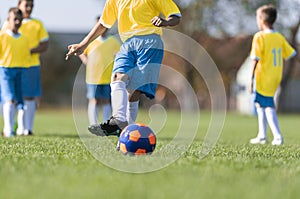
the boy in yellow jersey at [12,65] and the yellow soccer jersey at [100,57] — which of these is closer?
the boy in yellow jersey at [12,65]

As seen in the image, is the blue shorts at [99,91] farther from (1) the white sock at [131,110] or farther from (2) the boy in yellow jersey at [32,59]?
(1) the white sock at [131,110]

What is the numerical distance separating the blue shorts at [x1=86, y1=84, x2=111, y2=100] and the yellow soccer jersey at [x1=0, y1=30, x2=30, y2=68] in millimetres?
1736

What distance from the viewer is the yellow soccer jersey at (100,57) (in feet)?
37.1

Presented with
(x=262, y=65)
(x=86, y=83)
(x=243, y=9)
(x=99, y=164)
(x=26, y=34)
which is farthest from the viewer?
(x=243, y=9)

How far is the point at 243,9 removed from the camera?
35062 mm

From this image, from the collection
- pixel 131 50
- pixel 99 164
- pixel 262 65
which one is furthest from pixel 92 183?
pixel 262 65

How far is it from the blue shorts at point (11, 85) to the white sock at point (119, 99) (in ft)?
13.1

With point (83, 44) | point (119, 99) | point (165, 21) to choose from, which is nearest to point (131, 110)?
point (119, 99)

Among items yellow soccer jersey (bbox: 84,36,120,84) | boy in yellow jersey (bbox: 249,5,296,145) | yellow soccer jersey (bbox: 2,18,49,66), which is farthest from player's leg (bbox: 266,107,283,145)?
yellow soccer jersey (bbox: 2,18,49,66)

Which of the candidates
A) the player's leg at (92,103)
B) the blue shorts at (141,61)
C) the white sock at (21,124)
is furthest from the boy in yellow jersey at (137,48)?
the player's leg at (92,103)

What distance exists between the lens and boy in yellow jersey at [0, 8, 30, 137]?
992cm

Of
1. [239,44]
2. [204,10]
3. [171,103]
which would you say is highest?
[204,10]

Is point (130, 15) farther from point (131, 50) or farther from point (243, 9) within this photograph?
point (243, 9)

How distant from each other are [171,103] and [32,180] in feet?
128
